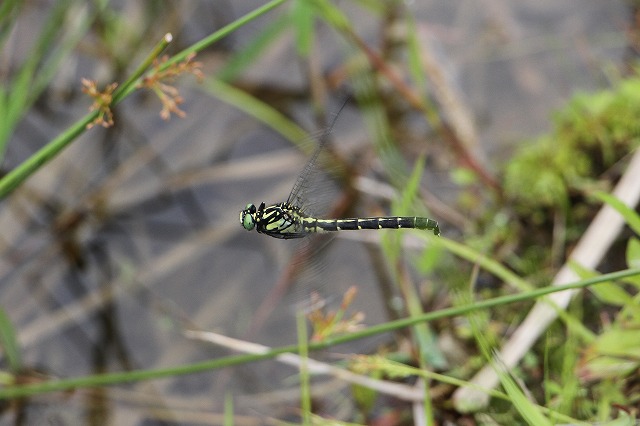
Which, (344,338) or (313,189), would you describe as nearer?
(344,338)

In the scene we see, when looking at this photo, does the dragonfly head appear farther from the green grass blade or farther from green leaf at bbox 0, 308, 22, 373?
green leaf at bbox 0, 308, 22, 373

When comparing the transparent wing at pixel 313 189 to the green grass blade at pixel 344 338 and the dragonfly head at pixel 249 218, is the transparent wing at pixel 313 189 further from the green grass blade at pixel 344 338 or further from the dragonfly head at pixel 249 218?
the green grass blade at pixel 344 338

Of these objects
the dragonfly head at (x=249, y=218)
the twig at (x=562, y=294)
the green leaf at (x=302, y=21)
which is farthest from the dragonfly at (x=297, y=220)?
the green leaf at (x=302, y=21)

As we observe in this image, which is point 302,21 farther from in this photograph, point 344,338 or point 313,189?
point 344,338

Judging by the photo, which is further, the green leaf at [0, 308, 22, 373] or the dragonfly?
the green leaf at [0, 308, 22, 373]

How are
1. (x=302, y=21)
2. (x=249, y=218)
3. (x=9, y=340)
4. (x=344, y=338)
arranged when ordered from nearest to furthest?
(x=344, y=338)
(x=249, y=218)
(x=9, y=340)
(x=302, y=21)

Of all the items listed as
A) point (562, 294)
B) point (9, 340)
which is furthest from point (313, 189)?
point (9, 340)

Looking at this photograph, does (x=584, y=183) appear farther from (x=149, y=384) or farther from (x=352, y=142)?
(x=149, y=384)

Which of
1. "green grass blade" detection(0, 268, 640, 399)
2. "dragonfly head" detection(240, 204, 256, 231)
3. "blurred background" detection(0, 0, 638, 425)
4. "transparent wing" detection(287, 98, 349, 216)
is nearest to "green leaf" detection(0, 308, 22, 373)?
"blurred background" detection(0, 0, 638, 425)
